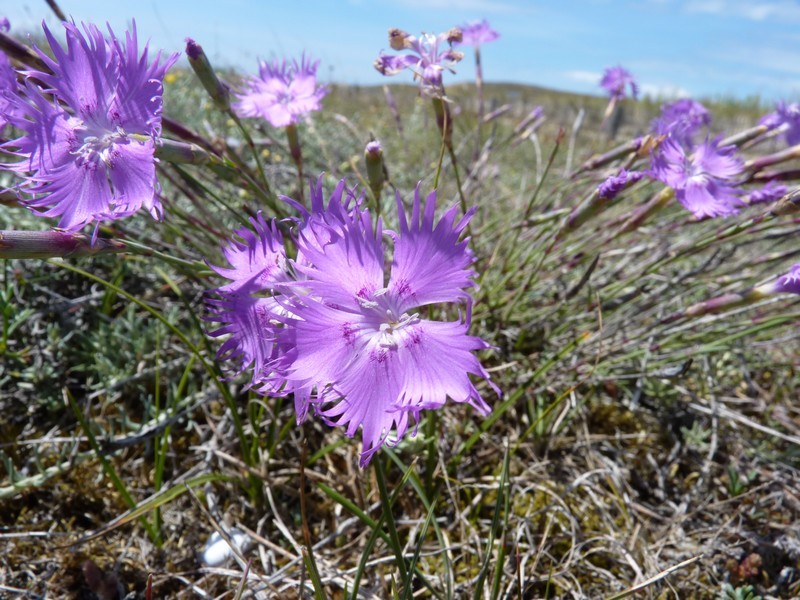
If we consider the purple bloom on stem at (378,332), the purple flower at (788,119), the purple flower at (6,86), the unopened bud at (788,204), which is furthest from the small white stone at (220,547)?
the purple flower at (788,119)

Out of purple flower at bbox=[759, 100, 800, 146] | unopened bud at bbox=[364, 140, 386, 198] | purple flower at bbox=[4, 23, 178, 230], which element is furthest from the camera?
purple flower at bbox=[759, 100, 800, 146]

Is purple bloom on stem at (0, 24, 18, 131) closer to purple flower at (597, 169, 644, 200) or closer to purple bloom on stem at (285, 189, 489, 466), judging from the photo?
purple bloom on stem at (285, 189, 489, 466)

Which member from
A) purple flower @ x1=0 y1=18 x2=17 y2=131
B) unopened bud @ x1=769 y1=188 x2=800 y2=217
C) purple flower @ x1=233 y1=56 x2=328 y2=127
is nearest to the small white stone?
purple flower @ x1=0 y1=18 x2=17 y2=131

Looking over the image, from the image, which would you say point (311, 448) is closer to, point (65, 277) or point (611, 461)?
point (611, 461)

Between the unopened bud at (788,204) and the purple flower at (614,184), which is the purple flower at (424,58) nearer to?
the purple flower at (614,184)

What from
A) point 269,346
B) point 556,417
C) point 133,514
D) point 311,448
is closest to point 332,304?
point 269,346

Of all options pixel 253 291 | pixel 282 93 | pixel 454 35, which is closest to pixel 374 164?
pixel 253 291
